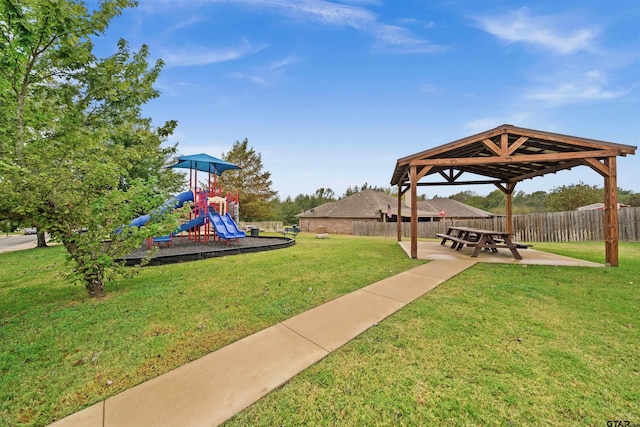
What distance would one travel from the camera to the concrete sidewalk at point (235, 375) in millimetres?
1564

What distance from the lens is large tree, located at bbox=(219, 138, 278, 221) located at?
32438 millimetres

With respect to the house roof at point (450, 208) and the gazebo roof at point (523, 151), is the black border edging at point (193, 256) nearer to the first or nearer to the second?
the gazebo roof at point (523, 151)

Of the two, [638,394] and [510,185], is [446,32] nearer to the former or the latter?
[510,185]

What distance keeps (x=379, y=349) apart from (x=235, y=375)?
54.0 inches

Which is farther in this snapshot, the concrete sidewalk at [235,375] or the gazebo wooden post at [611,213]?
the gazebo wooden post at [611,213]

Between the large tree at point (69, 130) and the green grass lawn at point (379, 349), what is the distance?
3.90 ft

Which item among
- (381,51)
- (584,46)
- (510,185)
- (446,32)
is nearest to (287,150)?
(381,51)

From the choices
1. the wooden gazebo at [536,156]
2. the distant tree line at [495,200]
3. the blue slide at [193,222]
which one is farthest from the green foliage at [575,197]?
the blue slide at [193,222]

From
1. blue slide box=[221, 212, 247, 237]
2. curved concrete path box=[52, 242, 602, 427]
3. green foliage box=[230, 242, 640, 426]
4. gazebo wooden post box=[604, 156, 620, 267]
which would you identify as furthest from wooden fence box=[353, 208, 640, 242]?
curved concrete path box=[52, 242, 602, 427]

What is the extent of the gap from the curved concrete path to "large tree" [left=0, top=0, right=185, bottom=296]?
2.69m

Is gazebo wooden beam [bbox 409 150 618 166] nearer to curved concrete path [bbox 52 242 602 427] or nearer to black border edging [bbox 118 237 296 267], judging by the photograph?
curved concrete path [bbox 52 242 602 427]

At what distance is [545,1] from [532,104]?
5851 millimetres

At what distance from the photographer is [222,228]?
9828mm

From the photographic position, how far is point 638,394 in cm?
171
